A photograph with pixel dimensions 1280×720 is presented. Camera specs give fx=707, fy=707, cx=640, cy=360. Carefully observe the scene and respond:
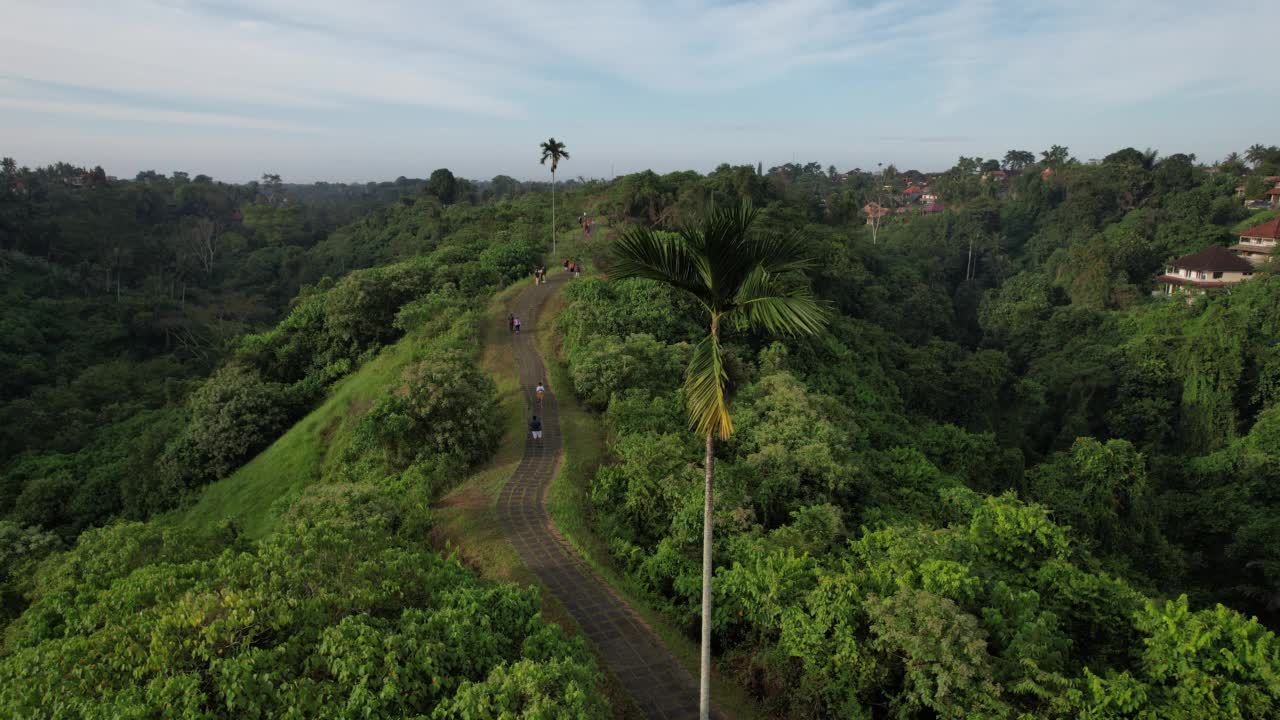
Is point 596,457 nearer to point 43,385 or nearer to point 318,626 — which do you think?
point 318,626

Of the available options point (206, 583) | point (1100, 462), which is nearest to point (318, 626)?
point (206, 583)

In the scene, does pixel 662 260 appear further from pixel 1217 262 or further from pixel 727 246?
pixel 1217 262

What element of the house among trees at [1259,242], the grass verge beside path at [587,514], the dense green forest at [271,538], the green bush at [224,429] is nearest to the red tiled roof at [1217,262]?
the house among trees at [1259,242]

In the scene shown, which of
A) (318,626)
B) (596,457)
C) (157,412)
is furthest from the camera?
(157,412)

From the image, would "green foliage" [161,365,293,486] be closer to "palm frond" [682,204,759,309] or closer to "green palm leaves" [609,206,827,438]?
"green palm leaves" [609,206,827,438]

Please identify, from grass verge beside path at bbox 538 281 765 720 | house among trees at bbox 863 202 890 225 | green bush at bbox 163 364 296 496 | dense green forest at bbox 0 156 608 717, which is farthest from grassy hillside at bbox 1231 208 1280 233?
green bush at bbox 163 364 296 496

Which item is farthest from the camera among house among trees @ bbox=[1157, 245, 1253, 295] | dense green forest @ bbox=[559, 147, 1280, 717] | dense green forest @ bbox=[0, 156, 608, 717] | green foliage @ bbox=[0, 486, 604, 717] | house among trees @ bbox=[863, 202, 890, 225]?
house among trees @ bbox=[863, 202, 890, 225]

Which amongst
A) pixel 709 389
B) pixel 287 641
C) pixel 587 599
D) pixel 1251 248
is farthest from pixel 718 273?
pixel 1251 248
